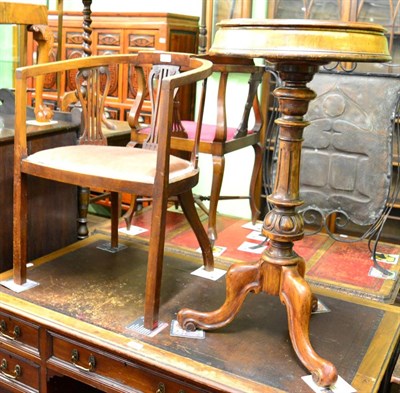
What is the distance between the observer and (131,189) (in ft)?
5.62

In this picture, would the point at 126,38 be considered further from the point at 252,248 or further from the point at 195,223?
the point at 195,223

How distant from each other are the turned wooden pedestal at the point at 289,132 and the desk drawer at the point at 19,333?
49 cm

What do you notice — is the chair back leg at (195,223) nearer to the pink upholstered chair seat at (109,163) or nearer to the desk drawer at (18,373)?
the pink upholstered chair seat at (109,163)

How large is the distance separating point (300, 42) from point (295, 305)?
0.70m

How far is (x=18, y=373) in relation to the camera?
6.25 feet

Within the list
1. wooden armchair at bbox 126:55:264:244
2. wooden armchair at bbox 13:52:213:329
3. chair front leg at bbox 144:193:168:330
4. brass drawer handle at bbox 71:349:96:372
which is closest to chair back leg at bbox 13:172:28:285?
wooden armchair at bbox 13:52:213:329

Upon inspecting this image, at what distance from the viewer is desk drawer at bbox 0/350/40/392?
1878mm

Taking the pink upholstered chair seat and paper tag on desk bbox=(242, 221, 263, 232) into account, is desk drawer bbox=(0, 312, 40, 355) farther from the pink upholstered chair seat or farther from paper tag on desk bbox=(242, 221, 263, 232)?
paper tag on desk bbox=(242, 221, 263, 232)

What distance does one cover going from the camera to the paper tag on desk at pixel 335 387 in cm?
149

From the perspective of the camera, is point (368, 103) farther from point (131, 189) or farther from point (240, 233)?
point (131, 189)

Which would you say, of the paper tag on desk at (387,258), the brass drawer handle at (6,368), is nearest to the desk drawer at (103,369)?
the brass drawer handle at (6,368)

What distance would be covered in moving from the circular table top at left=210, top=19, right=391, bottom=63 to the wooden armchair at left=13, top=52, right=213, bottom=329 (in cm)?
28

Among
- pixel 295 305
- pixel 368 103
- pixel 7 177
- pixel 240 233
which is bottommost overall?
pixel 240 233

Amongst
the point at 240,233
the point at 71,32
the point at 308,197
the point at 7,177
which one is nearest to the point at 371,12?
the point at 308,197
